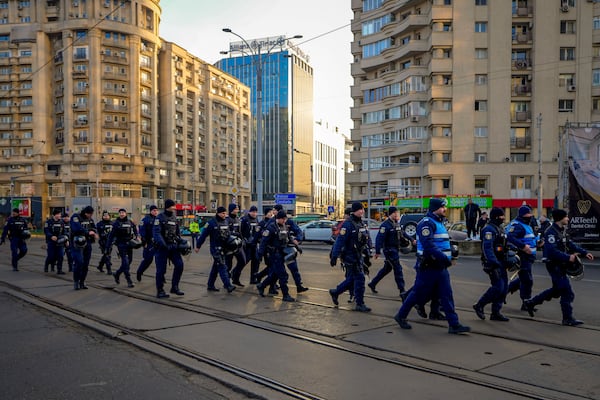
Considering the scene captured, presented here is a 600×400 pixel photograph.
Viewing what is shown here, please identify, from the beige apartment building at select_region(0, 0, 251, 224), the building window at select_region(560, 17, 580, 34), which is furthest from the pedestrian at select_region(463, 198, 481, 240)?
the beige apartment building at select_region(0, 0, 251, 224)

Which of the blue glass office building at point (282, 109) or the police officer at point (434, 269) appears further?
the blue glass office building at point (282, 109)

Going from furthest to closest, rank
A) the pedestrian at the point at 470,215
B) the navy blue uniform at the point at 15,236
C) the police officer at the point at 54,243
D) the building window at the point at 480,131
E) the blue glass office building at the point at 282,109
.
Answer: the blue glass office building at the point at 282,109, the building window at the point at 480,131, the pedestrian at the point at 470,215, the navy blue uniform at the point at 15,236, the police officer at the point at 54,243

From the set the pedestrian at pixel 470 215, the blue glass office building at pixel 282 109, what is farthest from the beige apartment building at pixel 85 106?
the pedestrian at pixel 470 215

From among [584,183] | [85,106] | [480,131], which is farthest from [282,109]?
[584,183]

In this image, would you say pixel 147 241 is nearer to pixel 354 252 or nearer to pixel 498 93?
pixel 354 252

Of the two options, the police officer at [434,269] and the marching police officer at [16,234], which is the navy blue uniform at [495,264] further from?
the marching police officer at [16,234]

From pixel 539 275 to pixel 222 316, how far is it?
9590 mm

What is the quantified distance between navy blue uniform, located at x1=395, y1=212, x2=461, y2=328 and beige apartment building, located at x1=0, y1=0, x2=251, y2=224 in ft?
206

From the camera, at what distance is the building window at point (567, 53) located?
4604 centimetres

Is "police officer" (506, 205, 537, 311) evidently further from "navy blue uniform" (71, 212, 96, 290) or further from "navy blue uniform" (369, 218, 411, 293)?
"navy blue uniform" (71, 212, 96, 290)

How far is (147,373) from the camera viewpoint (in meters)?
5.30

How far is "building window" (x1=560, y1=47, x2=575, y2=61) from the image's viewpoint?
151ft

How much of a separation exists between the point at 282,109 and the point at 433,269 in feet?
362

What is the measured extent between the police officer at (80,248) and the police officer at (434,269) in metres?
7.04
